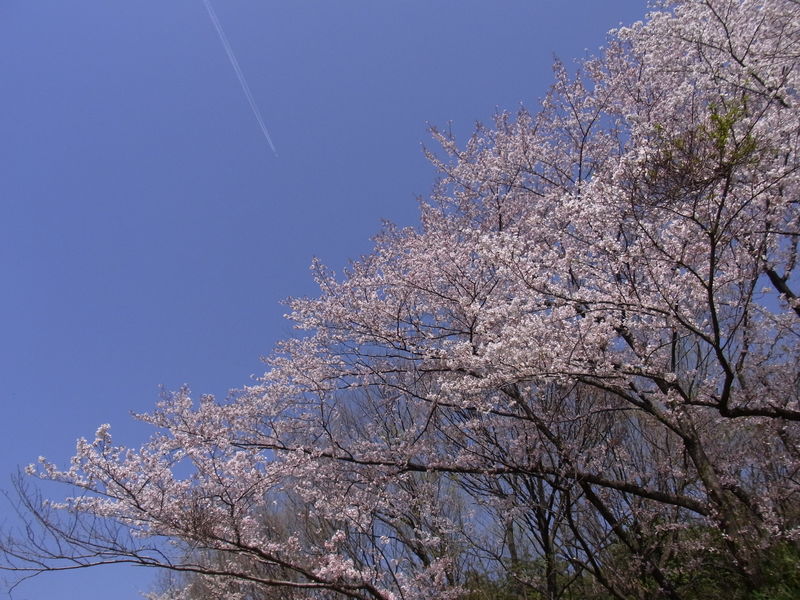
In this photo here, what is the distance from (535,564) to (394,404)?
318 cm

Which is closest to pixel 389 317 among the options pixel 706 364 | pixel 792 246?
pixel 706 364

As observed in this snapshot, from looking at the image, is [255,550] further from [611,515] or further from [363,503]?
[611,515]

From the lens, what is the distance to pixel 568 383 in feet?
22.3

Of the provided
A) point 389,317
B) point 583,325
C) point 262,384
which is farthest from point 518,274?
point 262,384

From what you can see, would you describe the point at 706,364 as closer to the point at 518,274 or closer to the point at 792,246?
the point at 792,246

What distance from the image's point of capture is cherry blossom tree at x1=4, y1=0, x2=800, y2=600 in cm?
558

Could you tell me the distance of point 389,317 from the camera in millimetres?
8312

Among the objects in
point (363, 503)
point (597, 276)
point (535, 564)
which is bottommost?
point (535, 564)

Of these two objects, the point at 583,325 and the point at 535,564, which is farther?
the point at 535,564

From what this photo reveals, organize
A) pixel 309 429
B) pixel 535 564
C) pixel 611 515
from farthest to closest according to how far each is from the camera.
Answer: pixel 309 429, pixel 535 564, pixel 611 515

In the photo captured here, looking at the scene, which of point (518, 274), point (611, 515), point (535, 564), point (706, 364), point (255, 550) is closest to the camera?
point (518, 274)

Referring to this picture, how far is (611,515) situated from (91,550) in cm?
574

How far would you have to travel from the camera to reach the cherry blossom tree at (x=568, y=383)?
5.58 metres

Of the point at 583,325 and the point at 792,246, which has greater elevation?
the point at 792,246
